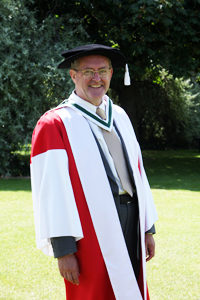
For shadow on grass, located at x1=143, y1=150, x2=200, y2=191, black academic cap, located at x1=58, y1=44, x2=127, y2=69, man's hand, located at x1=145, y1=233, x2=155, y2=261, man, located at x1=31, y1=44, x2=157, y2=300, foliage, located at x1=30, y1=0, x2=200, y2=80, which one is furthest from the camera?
foliage, located at x1=30, y1=0, x2=200, y2=80

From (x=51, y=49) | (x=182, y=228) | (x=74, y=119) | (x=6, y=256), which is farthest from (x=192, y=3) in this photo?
(x=74, y=119)

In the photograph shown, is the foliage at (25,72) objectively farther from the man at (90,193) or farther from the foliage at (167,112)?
the man at (90,193)

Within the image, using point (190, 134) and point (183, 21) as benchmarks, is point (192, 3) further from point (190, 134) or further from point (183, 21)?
point (190, 134)

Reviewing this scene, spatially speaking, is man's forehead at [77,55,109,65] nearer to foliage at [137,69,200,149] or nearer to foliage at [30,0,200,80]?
foliage at [30,0,200,80]

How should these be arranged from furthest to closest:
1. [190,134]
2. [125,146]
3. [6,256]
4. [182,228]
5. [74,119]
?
[190,134] < [182,228] < [6,256] < [125,146] < [74,119]

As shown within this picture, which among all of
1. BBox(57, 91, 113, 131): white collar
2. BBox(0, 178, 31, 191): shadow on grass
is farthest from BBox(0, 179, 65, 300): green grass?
BBox(0, 178, 31, 191): shadow on grass

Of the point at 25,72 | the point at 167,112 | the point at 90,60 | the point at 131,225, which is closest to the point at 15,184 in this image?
the point at 25,72

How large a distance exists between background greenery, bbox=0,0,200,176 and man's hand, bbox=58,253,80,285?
31.2ft

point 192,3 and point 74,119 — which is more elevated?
point 192,3

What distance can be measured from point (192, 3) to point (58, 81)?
5.23m

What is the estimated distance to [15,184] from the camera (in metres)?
11.0

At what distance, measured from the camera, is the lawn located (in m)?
4.06

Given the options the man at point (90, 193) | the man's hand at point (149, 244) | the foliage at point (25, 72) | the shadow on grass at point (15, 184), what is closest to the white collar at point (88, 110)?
the man at point (90, 193)

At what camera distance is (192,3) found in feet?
41.7
